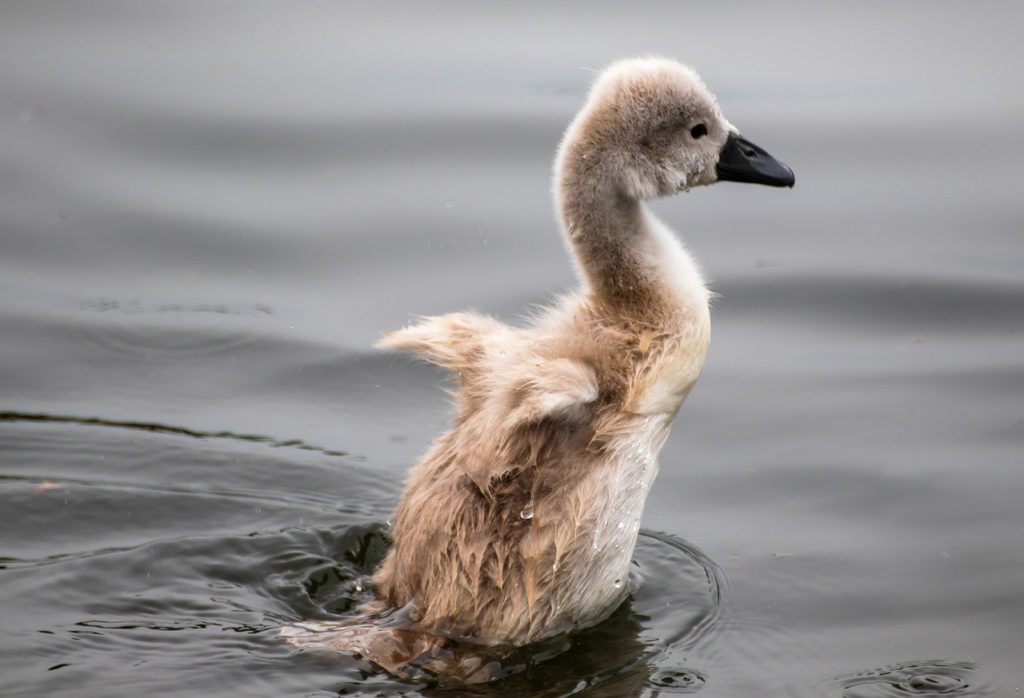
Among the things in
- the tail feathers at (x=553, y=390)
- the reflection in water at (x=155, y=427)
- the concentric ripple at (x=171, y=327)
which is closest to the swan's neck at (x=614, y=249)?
the tail feathers at (x=553, y=390)

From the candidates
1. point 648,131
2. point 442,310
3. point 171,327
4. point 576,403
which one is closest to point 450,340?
point 576,403

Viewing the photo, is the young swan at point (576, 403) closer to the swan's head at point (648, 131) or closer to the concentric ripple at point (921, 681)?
the swan's head at point (648, 131)

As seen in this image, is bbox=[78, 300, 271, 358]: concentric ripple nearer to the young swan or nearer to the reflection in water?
the reflection in water

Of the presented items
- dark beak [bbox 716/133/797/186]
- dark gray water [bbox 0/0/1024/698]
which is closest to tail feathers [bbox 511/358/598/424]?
dark gray water [bbox 0/0/1024/698]

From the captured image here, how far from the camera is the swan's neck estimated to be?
613 cm

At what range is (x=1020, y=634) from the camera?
620cm

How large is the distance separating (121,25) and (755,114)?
4541 mm

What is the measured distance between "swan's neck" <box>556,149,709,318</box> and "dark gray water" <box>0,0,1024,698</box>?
1.25 meters

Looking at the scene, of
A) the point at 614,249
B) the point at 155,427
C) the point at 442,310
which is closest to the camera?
the point at 614,249

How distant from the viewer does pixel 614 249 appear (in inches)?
242

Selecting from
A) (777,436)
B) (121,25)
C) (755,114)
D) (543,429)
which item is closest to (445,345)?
(543,429)

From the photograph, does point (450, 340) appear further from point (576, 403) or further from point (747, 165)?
point (747, 165)

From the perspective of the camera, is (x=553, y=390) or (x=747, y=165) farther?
(x=747, y=165)

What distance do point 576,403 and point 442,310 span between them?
2.89 metres
